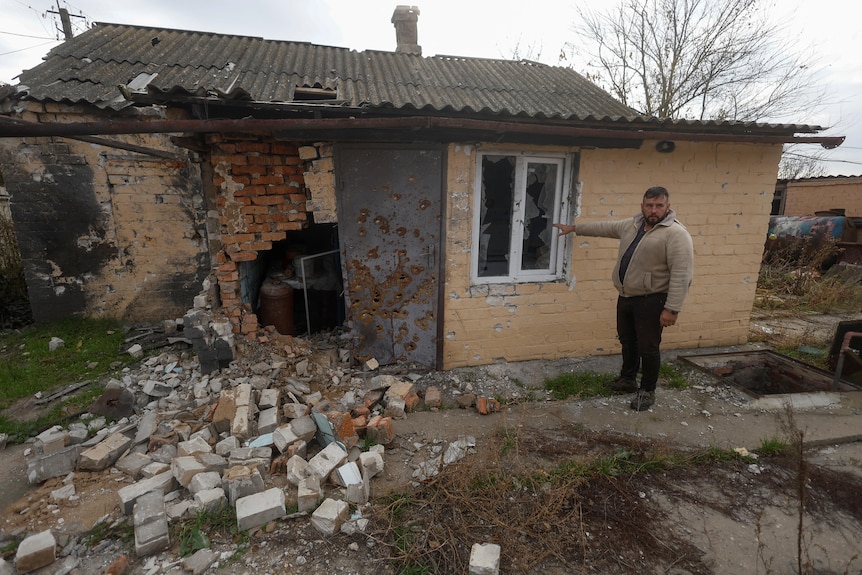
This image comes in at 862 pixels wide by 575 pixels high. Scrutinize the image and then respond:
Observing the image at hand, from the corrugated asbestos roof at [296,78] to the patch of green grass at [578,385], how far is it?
2626 millimetres

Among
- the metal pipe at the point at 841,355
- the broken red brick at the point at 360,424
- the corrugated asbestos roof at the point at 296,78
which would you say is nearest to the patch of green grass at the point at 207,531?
the broken red brick at the point at 360,424

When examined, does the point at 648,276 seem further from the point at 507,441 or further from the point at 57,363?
the point at 57,363

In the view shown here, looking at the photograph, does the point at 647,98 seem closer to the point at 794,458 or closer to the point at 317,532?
the point at 794,458

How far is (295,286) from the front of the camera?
477 cm

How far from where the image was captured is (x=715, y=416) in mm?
3699

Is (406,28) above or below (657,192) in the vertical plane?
above

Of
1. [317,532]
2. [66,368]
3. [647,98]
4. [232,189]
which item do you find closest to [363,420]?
[317,532]

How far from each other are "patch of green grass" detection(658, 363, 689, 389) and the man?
0.53m

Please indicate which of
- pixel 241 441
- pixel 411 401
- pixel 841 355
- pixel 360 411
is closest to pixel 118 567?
pixel 241 441

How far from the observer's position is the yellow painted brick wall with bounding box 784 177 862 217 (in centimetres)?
1279

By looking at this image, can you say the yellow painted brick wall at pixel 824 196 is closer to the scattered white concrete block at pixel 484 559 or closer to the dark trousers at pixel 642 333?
the dark trousers at pixel 642 333

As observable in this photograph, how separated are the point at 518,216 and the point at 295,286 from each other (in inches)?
107

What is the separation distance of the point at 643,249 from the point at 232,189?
12.5 feet

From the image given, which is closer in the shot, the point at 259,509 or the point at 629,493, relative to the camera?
the point at 259,509
